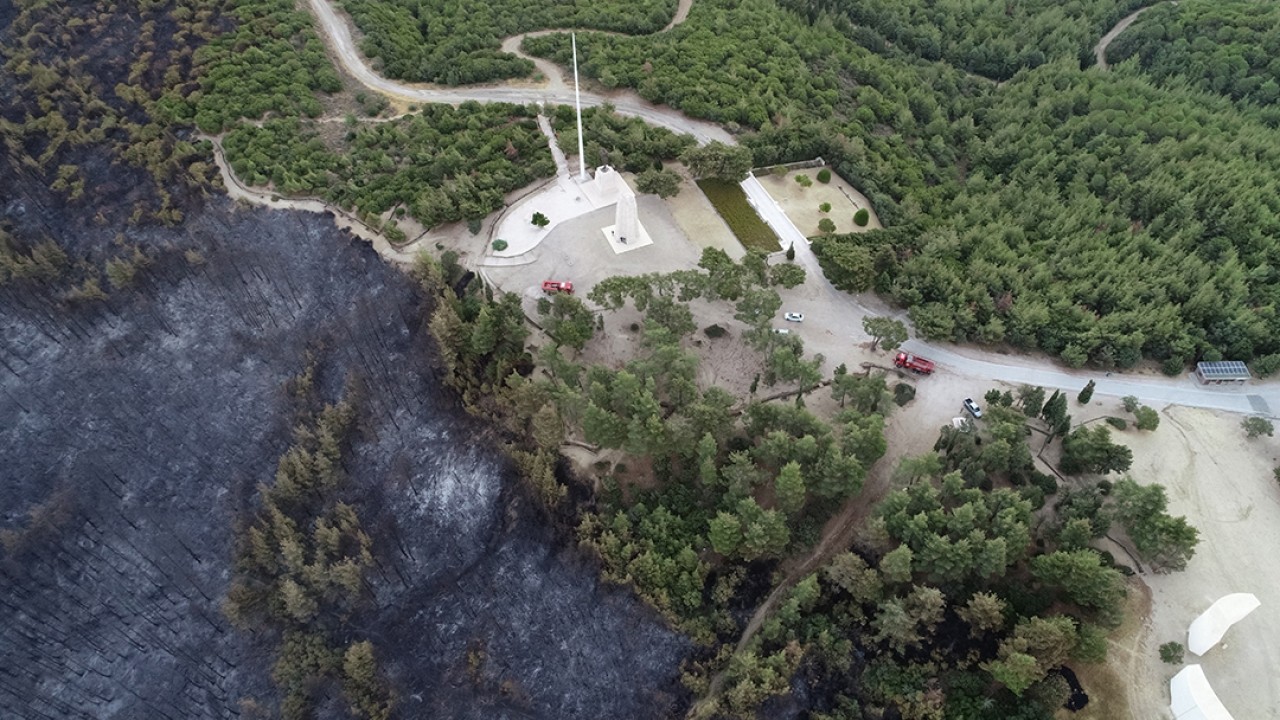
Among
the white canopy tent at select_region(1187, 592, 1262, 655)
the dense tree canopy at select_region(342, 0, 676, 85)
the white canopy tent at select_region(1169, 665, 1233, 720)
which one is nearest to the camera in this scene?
the white canopy tent at select_region(1169, 665, 1233, 720)

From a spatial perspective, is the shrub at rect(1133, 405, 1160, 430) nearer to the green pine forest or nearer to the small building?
the green pine forest

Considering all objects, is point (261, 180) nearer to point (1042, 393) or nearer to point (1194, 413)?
point (1042, 393)

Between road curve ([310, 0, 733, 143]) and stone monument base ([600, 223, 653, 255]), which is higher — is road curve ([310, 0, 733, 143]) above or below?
above

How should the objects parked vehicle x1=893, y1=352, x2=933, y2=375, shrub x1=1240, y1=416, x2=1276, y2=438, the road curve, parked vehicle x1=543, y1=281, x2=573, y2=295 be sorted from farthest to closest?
the road curve < parked vehicle x1=543, y1=281, x2=573, y2=295 < parked vehicle x1=893, y1=352, x2=933, y2=375 < shrub x1=1240, y1=416, x2=1276, y2=438

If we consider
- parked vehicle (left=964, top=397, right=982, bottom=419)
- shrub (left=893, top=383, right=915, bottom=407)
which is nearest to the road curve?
shrub (left=893, top=383, right=915, bottom=407)

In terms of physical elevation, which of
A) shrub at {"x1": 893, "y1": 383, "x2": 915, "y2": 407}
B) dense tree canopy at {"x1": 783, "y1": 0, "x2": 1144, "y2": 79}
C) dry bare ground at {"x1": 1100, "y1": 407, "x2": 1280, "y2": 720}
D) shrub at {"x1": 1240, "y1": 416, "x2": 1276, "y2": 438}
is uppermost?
dense tree canopy at {"x1": 783, "y1": 0, "x2": 1144, "y2": 79}

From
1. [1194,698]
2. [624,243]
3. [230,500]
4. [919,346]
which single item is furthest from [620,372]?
[1194,698]

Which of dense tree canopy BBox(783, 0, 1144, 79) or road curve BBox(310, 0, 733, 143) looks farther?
dense tree canopy BBox(783, 0, 1144, 79)

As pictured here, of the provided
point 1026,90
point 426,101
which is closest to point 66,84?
point 426,101
